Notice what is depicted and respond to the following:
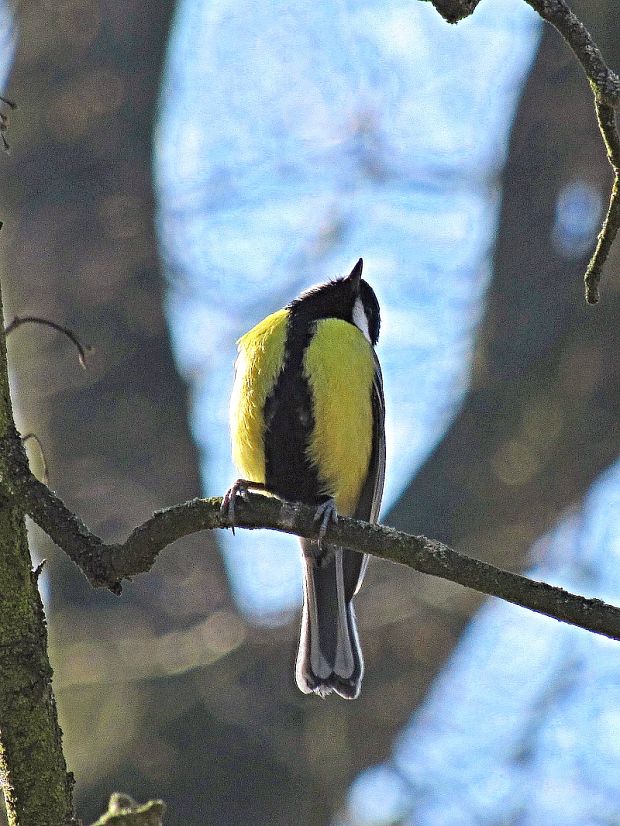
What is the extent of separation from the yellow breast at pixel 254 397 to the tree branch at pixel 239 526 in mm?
1426

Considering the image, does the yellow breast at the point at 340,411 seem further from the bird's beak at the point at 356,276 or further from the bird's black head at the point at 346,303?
the bird's beak at the point at 356,276

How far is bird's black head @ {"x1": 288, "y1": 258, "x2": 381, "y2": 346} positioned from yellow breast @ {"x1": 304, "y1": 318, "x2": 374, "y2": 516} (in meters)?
0.35

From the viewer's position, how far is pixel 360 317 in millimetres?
4871

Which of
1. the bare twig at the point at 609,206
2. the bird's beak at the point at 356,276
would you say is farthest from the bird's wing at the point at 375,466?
the bare twig at the point at 609,206

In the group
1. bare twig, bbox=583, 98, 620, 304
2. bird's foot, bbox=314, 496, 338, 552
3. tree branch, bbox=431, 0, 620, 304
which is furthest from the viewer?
bird's foot, bbox=314, 496, 338, 552

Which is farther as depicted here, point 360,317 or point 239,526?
point 360,317

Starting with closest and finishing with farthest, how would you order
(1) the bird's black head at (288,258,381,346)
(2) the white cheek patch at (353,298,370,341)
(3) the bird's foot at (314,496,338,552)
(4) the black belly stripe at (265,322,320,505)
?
(3) the bird's foot at (314,496,338,552) → (4) the black belly stripe at (265,322,320,505) → (1) the bird's black head at (288,258,381,346) → (2) the white cheek patch at (353,298,370,341)

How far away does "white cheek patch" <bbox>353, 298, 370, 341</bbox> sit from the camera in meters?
4.80

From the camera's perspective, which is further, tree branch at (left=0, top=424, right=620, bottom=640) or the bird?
the bird

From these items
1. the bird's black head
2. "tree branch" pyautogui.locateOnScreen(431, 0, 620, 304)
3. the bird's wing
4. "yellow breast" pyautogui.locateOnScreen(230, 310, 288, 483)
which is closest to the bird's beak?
the bird's black head

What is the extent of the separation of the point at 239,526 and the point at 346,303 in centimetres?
235

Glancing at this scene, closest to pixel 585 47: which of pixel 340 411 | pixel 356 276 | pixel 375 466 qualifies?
pixel 340 411

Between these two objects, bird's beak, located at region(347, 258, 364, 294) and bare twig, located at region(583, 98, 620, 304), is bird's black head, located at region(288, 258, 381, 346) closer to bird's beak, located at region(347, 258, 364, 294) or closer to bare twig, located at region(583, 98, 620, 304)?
bird's beak, located at region(347, 258, 364, 294)

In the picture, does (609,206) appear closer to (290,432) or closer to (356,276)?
(290,432)
